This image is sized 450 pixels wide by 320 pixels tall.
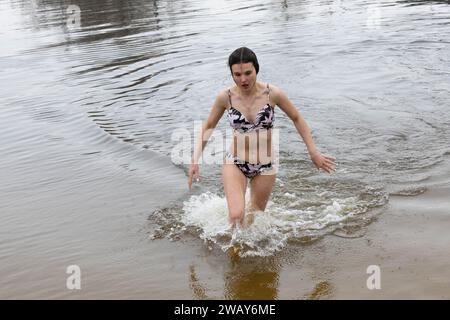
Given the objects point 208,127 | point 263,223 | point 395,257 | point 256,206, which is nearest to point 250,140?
point 208,127

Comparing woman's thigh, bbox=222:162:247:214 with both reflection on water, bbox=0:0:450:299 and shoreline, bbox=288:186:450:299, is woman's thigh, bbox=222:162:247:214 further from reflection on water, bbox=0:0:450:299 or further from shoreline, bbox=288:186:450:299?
shoreline, bbox=288:186:450:299

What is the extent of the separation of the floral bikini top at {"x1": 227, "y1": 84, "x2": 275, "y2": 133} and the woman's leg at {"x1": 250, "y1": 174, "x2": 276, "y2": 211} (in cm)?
48

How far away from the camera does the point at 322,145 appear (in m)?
8.29

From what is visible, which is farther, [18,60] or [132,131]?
[18,60]

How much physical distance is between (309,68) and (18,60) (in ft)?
28.6

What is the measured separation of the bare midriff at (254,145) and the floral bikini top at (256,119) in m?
0.05

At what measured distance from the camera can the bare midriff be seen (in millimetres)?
5484

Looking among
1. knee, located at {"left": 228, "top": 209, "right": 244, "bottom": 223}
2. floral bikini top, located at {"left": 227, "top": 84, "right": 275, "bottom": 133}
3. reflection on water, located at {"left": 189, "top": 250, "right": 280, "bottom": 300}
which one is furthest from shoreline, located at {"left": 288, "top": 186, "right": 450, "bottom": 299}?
floral bikini top, located at {"left": 227, "top": 84, "right": 275, "bottom": 133}

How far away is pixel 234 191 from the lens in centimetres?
535

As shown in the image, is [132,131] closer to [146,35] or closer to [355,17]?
[146,35]

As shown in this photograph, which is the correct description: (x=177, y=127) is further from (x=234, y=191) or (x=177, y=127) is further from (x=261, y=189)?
(x=234, y=191)

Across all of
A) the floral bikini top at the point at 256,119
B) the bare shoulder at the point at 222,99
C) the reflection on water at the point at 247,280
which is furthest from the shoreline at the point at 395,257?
the bare shoulder at the point at 222,99

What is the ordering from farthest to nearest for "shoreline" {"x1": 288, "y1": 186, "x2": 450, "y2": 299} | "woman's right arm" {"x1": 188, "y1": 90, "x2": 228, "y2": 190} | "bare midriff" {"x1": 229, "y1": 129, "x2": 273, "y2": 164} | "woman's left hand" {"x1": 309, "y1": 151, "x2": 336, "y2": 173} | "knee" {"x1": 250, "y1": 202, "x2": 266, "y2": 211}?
"knee" {"x1": 250, "y1": 202, "x2": 266, "y2": 211}
"bare midriff" {"x1": 229, "y1": 129, "x2": 273, "y2": 164}
"woman's right arm" {"x1": 188, "y1": 90, "x2": 228, "y2": 190}
"woman's left hand" {"x1": 309, "y1": 151, "x2": 336, "y2": 173}
"shoreline" {"x1": 288, "y1": 186, "x2": 450, "y2": 299}
